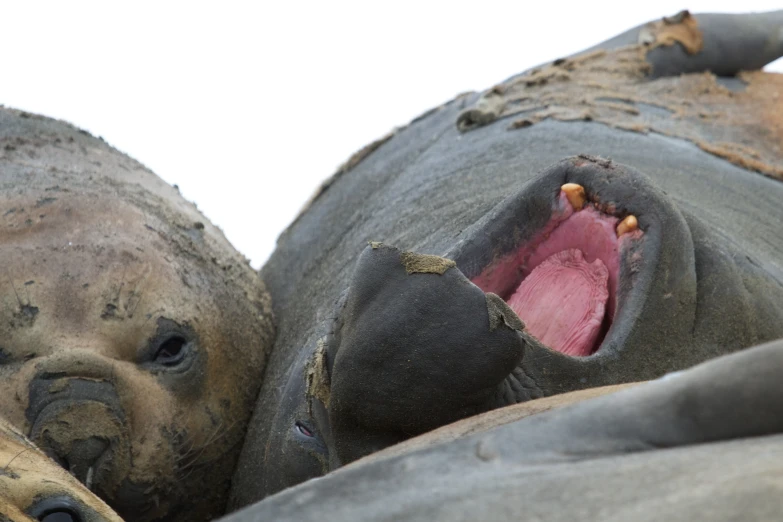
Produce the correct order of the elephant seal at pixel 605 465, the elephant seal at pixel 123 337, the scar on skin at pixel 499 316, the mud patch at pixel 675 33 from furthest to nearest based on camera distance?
1. the mud patch at pixel 675 33
2. the elephant seal at pixel 123 337
3. the scar on skin at pixel 499 316
4. the elephant seal at pixel 605 465

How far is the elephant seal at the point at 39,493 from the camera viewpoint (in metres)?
1.59

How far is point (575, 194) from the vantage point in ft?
7.44

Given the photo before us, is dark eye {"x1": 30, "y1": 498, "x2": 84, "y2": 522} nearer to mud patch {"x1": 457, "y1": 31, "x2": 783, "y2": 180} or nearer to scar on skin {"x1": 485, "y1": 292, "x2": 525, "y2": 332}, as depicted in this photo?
scar on skin {"x1": 485, "y1": 292, "x2": 525, "y2": 332}

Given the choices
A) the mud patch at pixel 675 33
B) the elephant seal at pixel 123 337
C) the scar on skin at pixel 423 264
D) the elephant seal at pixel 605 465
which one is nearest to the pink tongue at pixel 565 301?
the scar on skin at pixel 423 264

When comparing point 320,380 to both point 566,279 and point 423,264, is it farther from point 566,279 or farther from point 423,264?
point 566,279

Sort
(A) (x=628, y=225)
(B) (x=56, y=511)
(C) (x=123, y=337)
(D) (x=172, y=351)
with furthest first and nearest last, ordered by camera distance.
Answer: (D) (x=172, y=351) → (C) (x=123, y=337) → (A) (x=628, y=225) → (B) (x=56, y=511)

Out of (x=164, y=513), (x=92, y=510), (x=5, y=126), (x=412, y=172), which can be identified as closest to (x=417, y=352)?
(x=92, y=510)

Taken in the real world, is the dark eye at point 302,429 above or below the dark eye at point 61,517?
below

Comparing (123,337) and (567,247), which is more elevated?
(123,337)

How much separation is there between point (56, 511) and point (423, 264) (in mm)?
633

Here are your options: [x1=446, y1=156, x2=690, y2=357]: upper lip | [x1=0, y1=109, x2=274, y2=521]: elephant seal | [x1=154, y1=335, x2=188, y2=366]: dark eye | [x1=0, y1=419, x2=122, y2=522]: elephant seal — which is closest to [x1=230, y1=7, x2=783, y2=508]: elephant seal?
[x1=446, y1=156, x2=690, y2=357]: upper lip

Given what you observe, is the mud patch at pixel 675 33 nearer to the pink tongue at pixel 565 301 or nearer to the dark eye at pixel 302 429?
the pink tongue at pixel 565 301

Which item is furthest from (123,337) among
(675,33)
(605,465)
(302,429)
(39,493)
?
(675,33)

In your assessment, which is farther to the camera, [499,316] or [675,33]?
[675,33]
